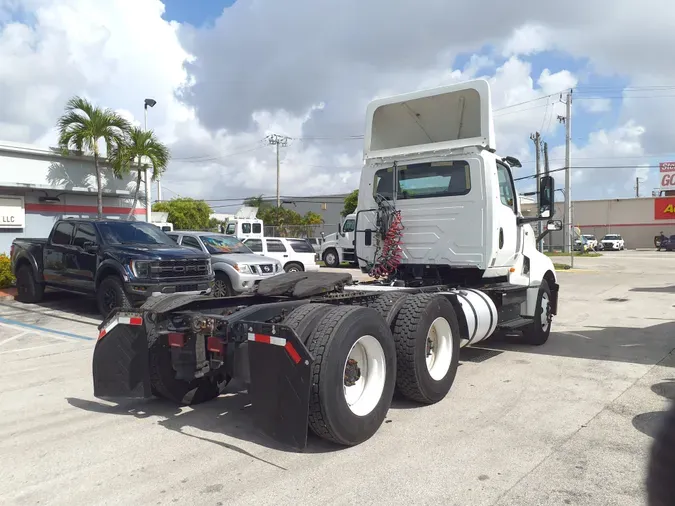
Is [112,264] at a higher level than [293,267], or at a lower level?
higher

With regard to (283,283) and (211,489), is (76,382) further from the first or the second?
(211,489)

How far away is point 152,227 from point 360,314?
870 centimetres

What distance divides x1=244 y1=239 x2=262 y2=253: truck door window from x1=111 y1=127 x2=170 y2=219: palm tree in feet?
14.2

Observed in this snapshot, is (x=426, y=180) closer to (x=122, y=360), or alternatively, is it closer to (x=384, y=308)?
(x=384, y=308)

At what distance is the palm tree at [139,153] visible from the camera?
1930 cm

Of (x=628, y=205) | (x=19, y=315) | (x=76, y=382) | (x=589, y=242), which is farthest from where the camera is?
(x=628, y=205)

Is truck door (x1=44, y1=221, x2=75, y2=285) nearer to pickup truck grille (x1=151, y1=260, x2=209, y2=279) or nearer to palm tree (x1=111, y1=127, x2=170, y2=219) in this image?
pickup truck grille (x1=151, y1=260, x2=209, y2=279)

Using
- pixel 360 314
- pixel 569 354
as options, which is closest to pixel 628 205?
pixel 569 354

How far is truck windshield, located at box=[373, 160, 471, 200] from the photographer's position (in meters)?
7.47

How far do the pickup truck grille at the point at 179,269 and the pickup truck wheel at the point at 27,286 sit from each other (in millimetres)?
4471

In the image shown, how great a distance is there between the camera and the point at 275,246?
→ 19812 mm

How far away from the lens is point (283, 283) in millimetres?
6156

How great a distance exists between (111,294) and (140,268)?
78 cm

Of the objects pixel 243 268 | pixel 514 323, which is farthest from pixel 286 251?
pixel 514 323
